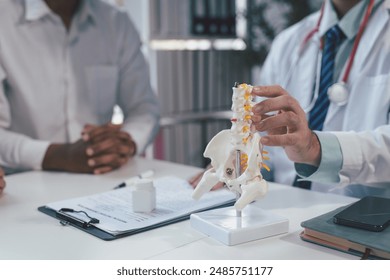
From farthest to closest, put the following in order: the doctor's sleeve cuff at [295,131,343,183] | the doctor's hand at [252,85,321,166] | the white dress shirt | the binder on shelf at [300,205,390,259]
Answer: the white dress shirt < the doctor's sleeve cuff at [295,131,343,183] < the doctor's hand at [252,85,321,166] < the binder on shelf at [300,205,390,259]

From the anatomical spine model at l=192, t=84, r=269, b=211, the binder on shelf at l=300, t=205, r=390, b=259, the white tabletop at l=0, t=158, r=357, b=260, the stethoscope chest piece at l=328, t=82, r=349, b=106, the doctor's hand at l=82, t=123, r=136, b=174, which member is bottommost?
the white tabletop at l=0, t=158, r=357, b=260

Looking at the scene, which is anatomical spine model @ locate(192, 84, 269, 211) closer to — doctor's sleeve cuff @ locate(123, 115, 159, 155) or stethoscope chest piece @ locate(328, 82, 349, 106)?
stethoscope chest piece @ locate(328, 82, 349, 106)

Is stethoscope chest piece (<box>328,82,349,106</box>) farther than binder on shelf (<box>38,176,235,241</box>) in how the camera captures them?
Yes

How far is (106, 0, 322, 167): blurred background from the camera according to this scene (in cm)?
392

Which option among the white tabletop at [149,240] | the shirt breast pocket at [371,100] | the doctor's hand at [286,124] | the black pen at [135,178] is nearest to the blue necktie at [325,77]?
the shirt breast pocket at [371,100]

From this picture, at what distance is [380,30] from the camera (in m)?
1.53

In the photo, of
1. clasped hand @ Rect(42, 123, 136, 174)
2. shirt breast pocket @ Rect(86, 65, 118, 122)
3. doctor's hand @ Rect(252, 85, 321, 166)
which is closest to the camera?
doctor's hand @ Rect(252, 85, 321, 166)

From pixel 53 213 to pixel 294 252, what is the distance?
60 cm

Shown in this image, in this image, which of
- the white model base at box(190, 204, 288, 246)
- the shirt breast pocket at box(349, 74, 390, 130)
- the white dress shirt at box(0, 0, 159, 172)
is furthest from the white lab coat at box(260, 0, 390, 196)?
the white dress shirt at box(0, 0, 159, 172)

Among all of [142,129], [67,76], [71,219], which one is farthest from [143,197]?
[67,76]

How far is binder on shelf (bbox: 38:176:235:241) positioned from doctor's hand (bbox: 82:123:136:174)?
1.07 ft

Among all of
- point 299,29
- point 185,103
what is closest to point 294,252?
point 299,29

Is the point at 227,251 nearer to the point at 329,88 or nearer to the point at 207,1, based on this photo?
the point at 329,88

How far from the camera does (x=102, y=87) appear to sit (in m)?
2.17
